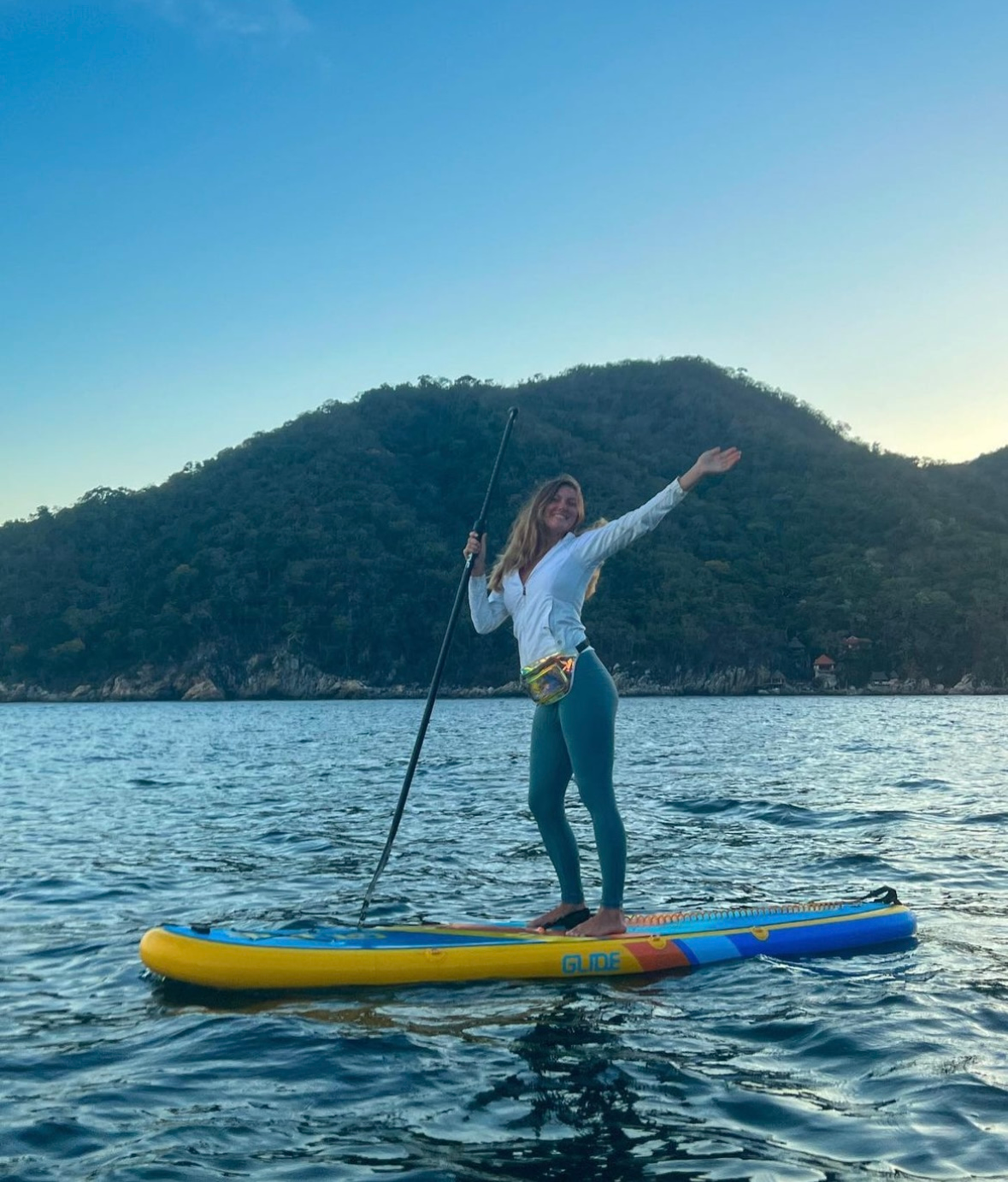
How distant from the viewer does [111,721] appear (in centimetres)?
5934

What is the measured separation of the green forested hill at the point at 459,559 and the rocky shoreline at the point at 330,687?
490mm

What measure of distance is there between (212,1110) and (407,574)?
111 meters

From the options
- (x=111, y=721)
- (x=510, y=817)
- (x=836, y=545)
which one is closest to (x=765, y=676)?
(x=836, y=545)

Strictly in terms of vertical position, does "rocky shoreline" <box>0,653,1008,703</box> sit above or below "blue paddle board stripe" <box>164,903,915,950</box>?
below

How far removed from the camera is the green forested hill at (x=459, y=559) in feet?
358

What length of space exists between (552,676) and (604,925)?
146 centimetres

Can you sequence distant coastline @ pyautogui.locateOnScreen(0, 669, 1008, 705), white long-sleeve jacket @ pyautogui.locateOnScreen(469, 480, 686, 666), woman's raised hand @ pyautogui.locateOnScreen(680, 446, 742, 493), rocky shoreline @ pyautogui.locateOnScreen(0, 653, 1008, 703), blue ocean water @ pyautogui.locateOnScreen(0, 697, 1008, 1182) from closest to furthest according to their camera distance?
blue ocean water @ pyautogui.locateOnScreen(0, 697, 1008, 1182) → woman's raised hand @ pyautogui.locateOnScreen(680, 446, 742, 493) → white long-sleeve jacket @ pyautogui.locateOnScreen(469, 480, 686, 666) → distant coastline @ pyautogui.locateOnScreen(0, 669, 1008, 705) → rocky shoreline @ pyautogui.locateOnScreen(0, 653, 1008, 703)

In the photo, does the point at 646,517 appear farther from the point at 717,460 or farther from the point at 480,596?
the point at 480,596

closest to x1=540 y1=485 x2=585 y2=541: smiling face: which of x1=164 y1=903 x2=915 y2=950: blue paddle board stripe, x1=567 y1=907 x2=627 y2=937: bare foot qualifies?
x1=567 y1=907 x2=627 y2=937: bare foot

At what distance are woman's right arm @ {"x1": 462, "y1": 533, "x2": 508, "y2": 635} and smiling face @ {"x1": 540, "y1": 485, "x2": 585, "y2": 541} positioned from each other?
0.46 meters

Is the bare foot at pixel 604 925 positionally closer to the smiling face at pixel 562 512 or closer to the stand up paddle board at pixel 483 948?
the stand up paddle board at pixel 483 948

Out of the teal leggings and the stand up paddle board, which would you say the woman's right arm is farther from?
the stand up paddle board

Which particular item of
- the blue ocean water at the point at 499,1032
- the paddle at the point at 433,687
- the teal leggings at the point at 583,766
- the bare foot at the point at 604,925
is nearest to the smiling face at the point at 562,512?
the paddle at the point at 433,687

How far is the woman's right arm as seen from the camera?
6.53m
